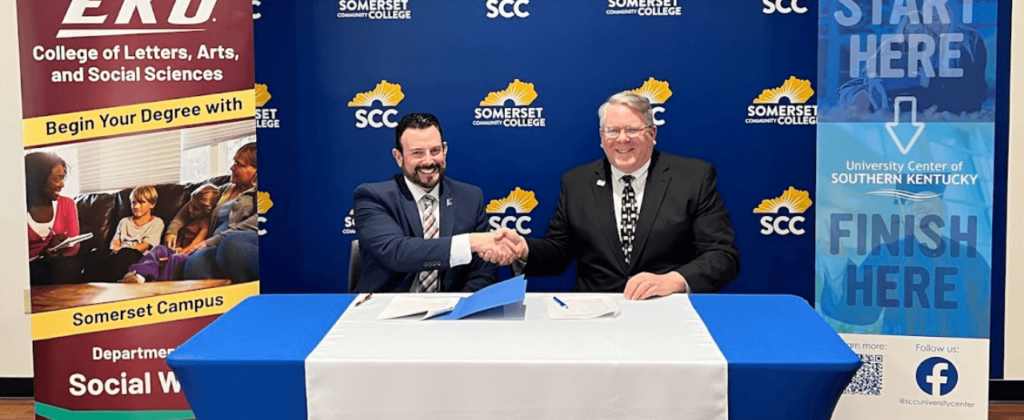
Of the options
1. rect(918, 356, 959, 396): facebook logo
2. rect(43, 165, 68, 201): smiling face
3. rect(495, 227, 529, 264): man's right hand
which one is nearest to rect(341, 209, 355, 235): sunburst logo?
rect(495, 227, 529, 264): man's right hand

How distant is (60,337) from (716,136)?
9.15ft

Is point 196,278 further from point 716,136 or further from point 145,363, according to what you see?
point 716,136

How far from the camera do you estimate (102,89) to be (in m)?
3.27

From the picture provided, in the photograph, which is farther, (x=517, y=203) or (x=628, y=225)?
(x=517, y=203)

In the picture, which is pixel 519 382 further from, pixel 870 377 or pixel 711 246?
pixel 870 377

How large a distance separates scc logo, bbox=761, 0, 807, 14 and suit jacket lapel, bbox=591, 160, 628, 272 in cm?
116

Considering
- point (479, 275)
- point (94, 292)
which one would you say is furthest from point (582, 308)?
point (94, 292)

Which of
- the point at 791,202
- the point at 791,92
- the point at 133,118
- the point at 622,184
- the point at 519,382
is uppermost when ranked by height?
the point at 791,92

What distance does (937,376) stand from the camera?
10.9 feet

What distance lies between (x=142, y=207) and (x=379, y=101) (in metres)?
1.18

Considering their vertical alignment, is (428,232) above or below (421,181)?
below

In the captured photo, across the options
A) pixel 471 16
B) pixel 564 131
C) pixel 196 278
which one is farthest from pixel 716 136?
pixel 196 278

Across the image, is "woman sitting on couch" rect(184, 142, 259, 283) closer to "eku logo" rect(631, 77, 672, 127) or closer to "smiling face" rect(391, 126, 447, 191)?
"smiling face" rect(391, 126, 447, 191)

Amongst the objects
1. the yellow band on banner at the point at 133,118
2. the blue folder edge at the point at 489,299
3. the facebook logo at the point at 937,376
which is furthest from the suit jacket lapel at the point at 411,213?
the facebook logo at the point at 937,376
